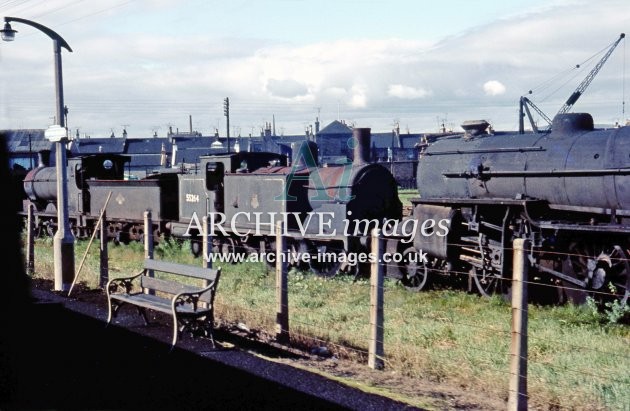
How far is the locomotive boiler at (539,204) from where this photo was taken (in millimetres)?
9711

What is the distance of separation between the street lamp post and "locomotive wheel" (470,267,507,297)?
681cm

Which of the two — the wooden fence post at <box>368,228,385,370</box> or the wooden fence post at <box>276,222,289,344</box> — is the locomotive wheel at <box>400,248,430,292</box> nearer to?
the wooden fence post at <box>276,222,289,344</box>

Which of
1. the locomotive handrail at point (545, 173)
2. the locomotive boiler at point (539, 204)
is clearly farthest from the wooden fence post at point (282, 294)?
the locomotive handrail at point (545, 173)

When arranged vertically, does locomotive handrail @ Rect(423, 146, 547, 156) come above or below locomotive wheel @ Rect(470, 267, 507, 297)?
above

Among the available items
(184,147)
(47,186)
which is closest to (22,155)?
(47,186)

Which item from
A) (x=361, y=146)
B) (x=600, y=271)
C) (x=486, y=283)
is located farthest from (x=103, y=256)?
(x=600, y=271)

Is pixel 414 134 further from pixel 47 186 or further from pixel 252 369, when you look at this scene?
pixel 252 369

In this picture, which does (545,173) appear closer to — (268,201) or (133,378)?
(268,201)

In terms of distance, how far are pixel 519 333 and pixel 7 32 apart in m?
9.74

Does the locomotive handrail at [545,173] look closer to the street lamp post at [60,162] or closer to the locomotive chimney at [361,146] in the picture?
the locomotive chimney at [361,146]

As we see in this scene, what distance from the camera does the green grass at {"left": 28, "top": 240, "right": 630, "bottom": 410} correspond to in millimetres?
6473

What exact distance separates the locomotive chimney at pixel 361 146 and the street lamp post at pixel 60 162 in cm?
585

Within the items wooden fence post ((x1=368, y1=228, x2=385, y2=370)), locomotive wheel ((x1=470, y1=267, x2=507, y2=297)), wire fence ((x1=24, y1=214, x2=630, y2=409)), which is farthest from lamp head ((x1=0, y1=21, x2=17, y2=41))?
locomotive wheel ((x1=470, y1=267, x2=507, y2=297))

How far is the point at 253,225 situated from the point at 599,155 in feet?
24.8
